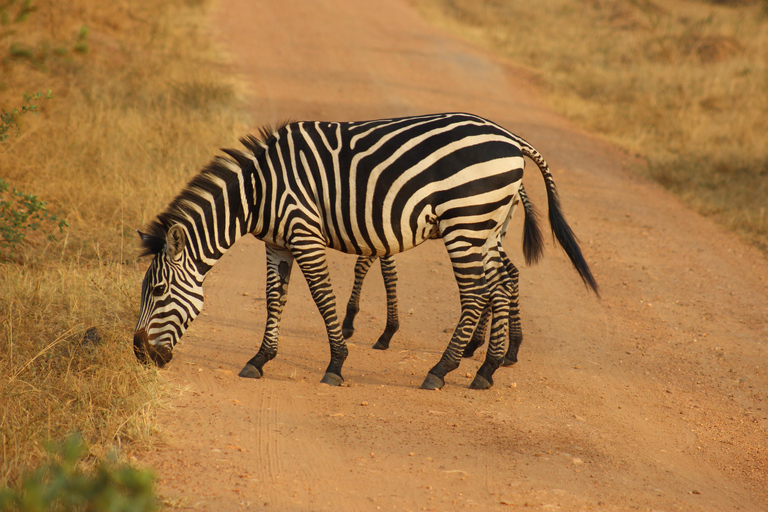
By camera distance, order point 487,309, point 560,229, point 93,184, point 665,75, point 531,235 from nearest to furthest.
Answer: point 560,229
point 531,235
point 487,309
point 93,184
point 665,75

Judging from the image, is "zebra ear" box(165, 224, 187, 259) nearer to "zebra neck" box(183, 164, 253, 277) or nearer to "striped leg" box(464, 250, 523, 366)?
"zebra neck" box(183, 164, 253, 277)

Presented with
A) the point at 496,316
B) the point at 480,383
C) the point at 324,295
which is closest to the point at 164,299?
the point at 324,295

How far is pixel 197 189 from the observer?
15.7ft

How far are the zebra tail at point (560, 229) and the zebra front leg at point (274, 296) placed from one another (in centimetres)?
203

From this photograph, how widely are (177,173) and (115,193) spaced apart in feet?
2.88

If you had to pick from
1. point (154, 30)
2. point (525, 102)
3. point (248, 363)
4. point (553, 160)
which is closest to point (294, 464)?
point (248, 363)

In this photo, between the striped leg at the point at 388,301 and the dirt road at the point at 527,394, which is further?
the striped leg at the point at 388,301

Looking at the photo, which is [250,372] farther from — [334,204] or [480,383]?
[480,383]

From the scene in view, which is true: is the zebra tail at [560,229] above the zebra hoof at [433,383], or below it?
above

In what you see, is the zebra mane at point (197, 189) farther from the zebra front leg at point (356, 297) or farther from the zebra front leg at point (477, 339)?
the zebra front leg at point (477, 339)

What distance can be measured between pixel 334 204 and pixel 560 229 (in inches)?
71.8

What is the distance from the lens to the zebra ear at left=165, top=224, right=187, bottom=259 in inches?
177

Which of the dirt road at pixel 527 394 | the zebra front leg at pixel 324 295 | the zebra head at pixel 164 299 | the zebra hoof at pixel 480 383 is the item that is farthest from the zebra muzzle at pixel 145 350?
the zebra hoof at pixel 480 383

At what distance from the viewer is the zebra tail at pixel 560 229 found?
199 inches
